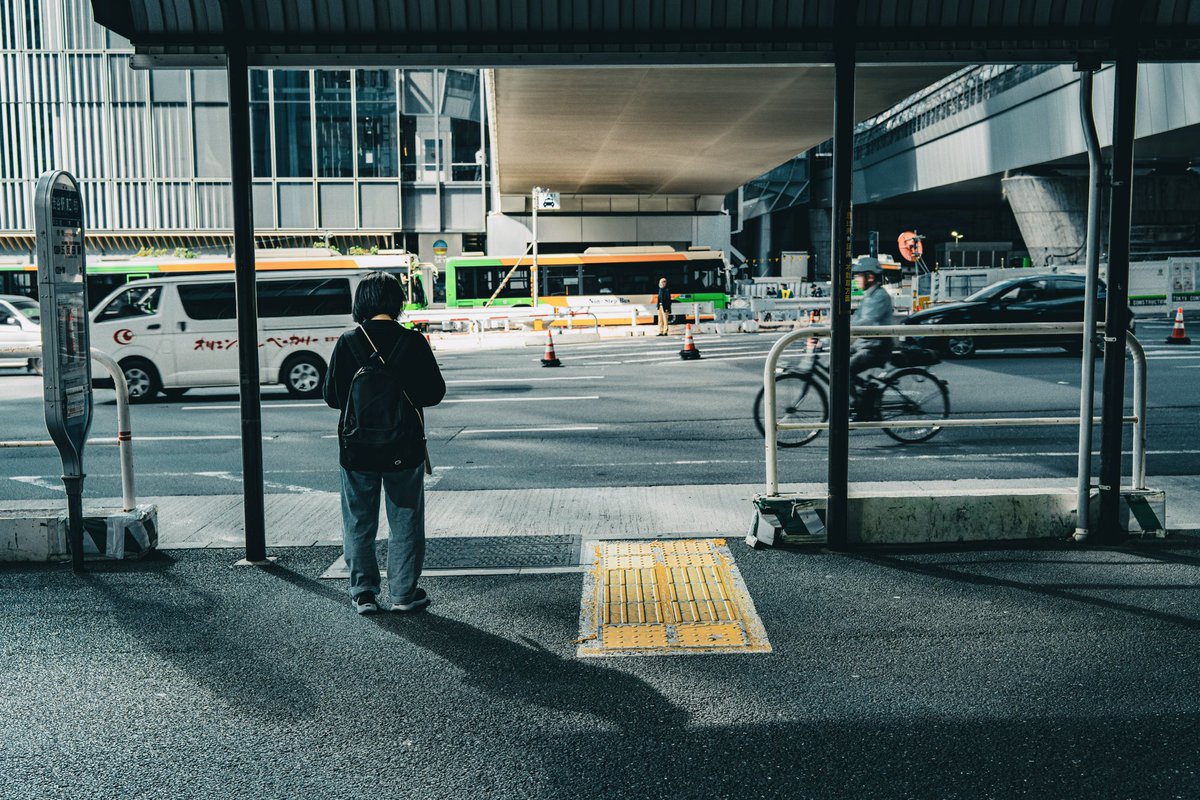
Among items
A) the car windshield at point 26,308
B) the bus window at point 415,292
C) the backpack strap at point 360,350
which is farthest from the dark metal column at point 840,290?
the bus window at point 415,292

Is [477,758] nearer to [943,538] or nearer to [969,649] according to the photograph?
[969,649]

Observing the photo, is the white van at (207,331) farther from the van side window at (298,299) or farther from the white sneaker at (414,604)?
the white sneaker at (414,604)

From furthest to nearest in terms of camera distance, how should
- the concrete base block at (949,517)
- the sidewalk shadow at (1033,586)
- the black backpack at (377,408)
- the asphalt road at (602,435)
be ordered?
the asphalt road at (602,435) → the concrete base block at (949,517) → the black backpack at (377,408) → the sidewalk shadow at (1033,586)

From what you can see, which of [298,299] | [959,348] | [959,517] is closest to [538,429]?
[298,299]

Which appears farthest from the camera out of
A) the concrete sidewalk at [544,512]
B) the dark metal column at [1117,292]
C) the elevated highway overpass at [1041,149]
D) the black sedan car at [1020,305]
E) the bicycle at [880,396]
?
the elevated highway overpass at [1041,149]

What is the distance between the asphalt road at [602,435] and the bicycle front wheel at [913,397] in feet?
1.16

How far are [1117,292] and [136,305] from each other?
15.2 m

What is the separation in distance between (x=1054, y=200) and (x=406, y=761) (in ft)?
135

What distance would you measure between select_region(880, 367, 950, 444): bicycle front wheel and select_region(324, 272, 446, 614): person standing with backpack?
6.20 metres

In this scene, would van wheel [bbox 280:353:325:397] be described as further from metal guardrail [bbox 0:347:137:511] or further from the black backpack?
the black backpack

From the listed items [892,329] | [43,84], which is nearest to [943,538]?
[892,329]

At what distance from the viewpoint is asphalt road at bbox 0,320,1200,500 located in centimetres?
971

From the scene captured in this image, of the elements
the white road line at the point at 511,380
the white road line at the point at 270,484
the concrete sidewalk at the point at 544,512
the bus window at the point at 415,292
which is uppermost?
the bus window at the point at 415,292

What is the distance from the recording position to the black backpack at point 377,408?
529 cm
